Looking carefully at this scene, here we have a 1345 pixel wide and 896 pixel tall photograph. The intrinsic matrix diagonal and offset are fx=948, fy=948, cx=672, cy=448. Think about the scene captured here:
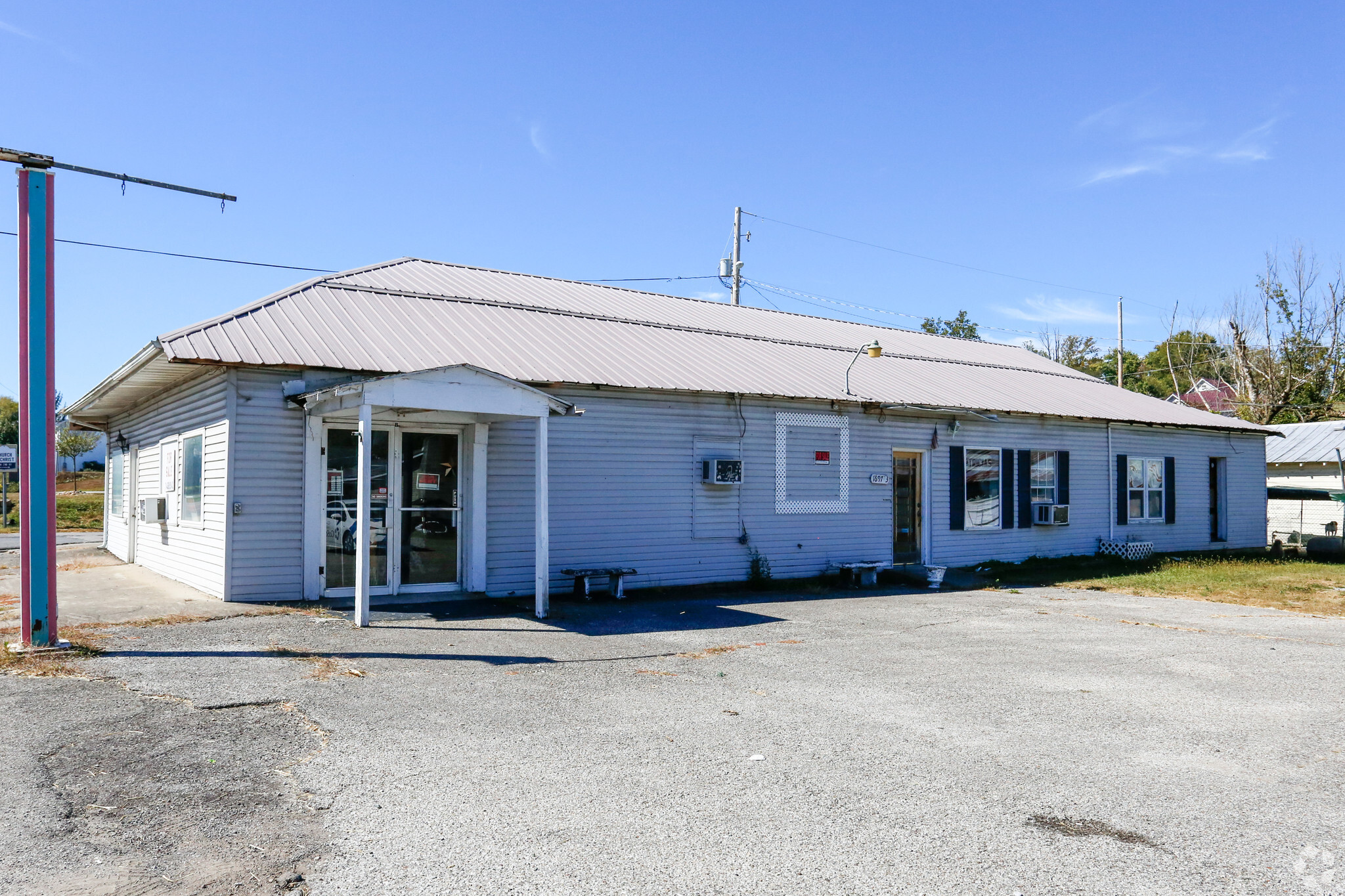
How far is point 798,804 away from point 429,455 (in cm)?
809

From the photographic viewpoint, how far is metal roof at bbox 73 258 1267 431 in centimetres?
1145

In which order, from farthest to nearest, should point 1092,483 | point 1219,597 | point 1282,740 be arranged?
point 1092,483 → point 1219,597 → point 1282,740

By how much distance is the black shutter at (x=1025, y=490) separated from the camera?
17594 millimetres

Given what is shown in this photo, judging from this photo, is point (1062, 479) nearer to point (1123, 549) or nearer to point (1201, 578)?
point (1123, 549)

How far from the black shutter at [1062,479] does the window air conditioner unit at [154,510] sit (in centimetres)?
1533

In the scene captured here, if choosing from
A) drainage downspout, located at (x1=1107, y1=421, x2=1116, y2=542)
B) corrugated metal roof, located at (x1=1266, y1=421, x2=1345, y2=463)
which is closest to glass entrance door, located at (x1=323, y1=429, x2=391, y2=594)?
drainage downspout, located at (x1=1107, y1=421, x2=1116, y2=542)

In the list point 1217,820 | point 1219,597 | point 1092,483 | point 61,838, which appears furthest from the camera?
point 1092,483

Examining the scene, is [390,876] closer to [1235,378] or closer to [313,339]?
[313,339]

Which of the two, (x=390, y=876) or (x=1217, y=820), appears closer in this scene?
(x=390, y=876)

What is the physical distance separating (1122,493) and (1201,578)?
12.3 ft

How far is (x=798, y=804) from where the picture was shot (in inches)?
178

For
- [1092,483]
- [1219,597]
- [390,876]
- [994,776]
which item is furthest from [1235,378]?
[390,876]

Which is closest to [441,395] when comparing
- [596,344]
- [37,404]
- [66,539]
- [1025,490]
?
[37,404]

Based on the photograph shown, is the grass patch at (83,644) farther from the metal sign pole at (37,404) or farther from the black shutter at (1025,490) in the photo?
the black shutter at (1025,490)
